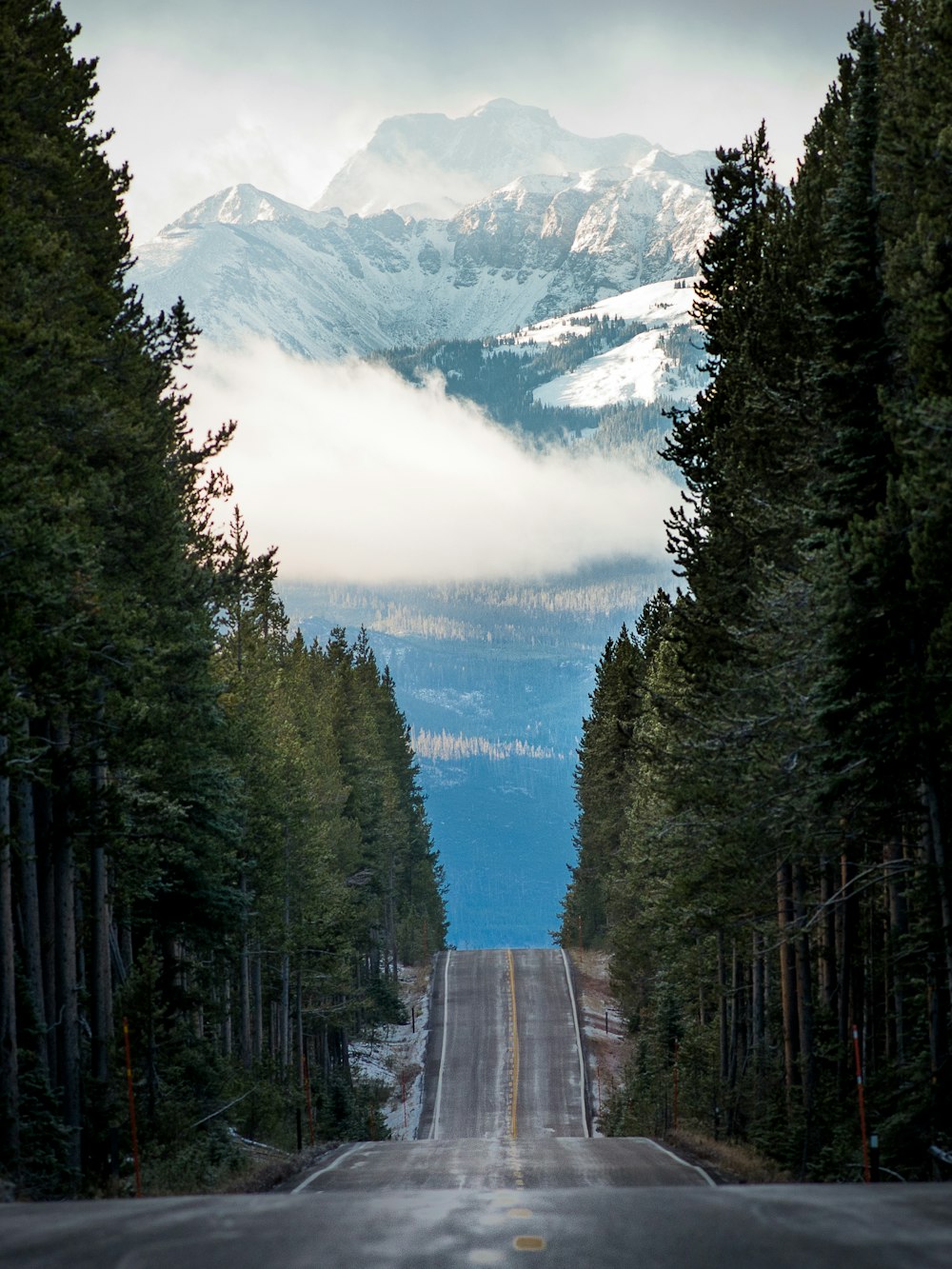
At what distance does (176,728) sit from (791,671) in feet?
38.5

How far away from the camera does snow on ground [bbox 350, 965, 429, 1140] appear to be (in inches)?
2111

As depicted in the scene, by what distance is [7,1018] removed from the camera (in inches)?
715

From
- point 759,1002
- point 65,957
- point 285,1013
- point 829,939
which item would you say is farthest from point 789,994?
point 285,1013

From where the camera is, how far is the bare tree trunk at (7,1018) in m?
17.2

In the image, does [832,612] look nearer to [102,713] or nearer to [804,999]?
[804,999]

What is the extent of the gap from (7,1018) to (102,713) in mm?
6422

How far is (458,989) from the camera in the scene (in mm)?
76500

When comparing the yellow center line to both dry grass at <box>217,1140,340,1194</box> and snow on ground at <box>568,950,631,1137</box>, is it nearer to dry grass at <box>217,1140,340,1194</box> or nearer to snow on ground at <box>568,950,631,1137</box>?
snow on ground at <box>568,950,631,1137</box>

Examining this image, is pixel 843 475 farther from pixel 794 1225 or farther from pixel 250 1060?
pixel 250 1060

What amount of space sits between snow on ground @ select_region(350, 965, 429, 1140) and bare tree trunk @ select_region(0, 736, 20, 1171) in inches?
1297

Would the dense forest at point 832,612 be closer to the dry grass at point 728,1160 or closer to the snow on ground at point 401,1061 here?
the dry grass at point 728,1160

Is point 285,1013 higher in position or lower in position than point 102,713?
lower

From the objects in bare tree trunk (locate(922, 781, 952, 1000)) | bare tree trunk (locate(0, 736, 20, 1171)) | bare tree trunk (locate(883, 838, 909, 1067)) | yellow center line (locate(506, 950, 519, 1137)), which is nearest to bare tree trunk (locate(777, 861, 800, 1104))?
bare tree trunk (locate(883, 838, 909, 1067))

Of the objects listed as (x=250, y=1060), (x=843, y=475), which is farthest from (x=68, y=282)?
(x=250, y=1060)
